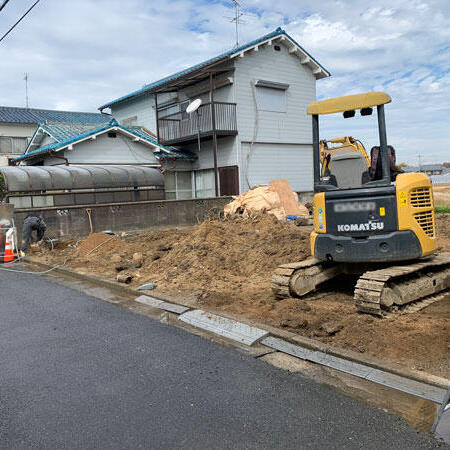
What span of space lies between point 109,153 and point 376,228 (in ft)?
59.7

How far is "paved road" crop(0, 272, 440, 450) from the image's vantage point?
330 cm

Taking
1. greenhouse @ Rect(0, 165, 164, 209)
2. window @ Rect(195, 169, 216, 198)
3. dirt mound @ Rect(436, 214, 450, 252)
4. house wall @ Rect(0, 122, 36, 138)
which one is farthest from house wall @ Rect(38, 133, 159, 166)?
dirt mound @ Rect(436, 214, 450, 252)

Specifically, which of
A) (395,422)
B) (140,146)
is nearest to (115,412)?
(395,422)

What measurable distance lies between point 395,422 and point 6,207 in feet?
42.4

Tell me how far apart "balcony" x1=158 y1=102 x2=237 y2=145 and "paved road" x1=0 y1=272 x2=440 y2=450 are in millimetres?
17014

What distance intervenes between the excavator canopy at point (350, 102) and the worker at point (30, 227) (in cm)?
1014

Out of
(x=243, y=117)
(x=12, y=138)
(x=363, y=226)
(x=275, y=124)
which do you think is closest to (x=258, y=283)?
(x=363, y=226)

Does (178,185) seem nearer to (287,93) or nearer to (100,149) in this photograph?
(100,149)

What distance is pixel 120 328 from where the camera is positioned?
613 cm

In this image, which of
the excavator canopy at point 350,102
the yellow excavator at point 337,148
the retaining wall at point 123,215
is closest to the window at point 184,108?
the retaining wall at point 123,215

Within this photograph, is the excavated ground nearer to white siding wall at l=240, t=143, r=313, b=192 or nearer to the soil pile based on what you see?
the soil pile

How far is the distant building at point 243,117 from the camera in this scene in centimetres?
2192

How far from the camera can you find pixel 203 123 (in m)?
22.4

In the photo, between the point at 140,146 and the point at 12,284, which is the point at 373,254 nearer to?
the point at 12,284
